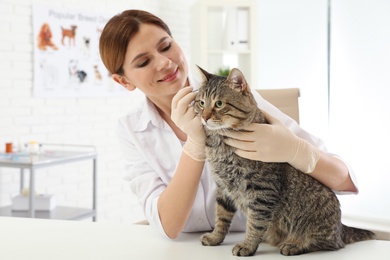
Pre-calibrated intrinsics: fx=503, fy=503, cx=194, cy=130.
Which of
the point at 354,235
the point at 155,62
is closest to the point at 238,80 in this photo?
the point at 155,62

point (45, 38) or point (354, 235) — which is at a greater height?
point (45, 38)

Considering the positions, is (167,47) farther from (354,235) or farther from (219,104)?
(354,235)

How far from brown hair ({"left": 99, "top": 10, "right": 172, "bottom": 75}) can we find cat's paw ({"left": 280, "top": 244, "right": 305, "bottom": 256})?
736 millimetres

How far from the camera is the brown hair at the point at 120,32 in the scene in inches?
58.0

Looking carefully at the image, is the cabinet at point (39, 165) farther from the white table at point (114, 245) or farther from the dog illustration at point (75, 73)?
the white table at point (114, 245)

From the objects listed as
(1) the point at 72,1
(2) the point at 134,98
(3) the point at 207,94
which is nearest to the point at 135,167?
(3) the point at 207,94

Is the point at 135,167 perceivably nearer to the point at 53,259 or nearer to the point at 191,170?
the point at 191,170

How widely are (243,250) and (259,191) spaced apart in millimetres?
140

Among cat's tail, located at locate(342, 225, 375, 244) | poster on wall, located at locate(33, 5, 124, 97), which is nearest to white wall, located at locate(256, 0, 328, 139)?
poster on wall, located at locate(33, 5, 124, 97)

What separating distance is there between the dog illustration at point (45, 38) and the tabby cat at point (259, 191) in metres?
2.62

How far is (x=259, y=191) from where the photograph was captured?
46.1 inches

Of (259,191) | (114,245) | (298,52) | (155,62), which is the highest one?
(298,52)

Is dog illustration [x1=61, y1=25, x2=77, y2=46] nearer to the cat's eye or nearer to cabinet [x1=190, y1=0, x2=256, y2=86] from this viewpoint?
cabinet [x1=190, y1=0, x2=256, y2=86]

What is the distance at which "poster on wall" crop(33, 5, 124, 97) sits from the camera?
3.57 m
